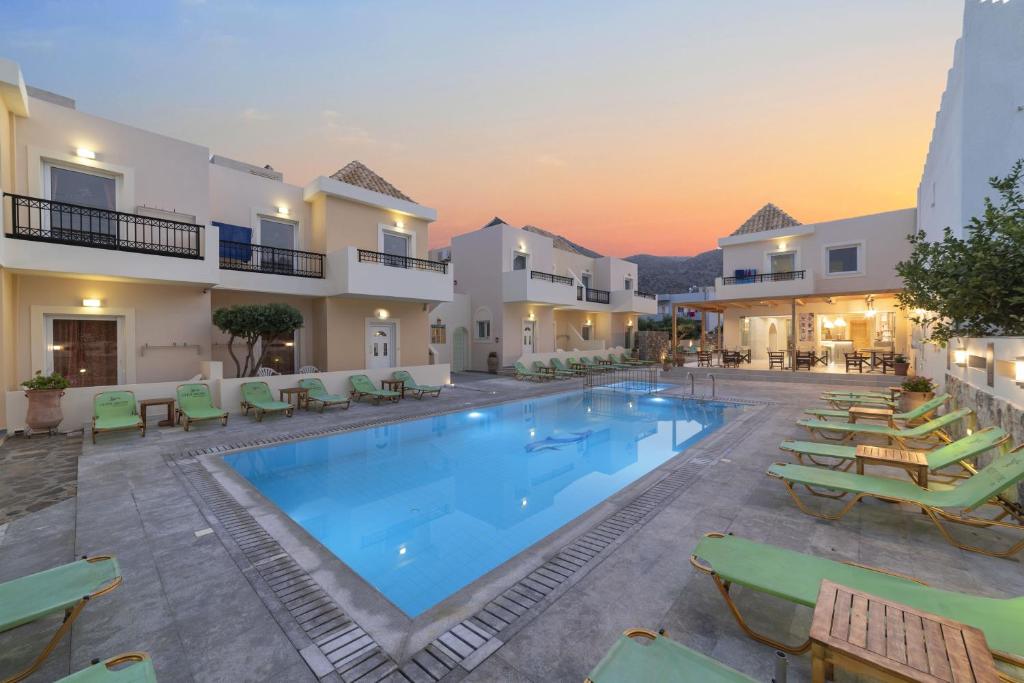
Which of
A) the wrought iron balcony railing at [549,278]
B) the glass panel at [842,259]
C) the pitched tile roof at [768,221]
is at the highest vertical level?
the pitched tile roof at [768,221]

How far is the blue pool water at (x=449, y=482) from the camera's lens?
462cm

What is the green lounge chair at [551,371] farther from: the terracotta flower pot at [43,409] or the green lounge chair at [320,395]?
the terracotta flower pot at [43,409]

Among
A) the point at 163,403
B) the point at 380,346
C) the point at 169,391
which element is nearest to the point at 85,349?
the point at 169,391

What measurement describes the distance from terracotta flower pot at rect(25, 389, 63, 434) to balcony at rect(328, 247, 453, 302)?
6.96 metres

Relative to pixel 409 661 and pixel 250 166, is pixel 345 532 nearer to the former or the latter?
pixel 409 661

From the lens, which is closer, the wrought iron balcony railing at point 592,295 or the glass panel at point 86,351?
the glass panel at point 86,351

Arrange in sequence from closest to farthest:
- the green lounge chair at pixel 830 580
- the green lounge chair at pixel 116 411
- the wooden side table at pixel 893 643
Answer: the wooden side table at pixel 893 643 < the green lounge chair at pixel 830 580 < the green lounge chair at pixel 116 411

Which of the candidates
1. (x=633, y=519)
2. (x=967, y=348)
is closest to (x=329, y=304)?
(x=633, y=519)

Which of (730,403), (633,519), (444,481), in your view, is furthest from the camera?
(730,403)

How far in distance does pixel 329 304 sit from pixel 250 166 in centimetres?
640

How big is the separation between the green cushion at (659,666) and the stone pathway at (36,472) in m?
6.62

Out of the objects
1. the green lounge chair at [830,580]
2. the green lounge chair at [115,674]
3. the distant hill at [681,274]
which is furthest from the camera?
the distant hill at [681,274]

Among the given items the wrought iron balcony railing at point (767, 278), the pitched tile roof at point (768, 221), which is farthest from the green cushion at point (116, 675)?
the pitched tile roof at point (768, 221)

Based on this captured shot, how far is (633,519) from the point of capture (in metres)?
4.52
